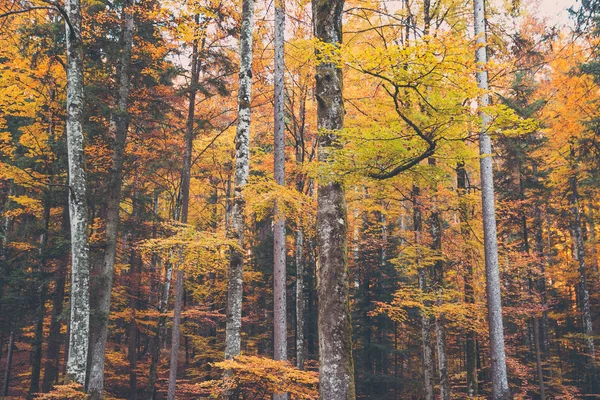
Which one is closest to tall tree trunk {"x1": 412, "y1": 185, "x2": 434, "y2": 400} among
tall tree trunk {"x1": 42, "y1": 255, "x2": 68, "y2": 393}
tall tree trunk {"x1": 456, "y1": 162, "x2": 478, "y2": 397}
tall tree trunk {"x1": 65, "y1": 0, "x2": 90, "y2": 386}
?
tall tree trunk {"x1": 456, "y1": 162, "x2": 478, "y2": 397}

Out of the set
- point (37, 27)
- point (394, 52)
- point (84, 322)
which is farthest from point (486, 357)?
point (37, 27)

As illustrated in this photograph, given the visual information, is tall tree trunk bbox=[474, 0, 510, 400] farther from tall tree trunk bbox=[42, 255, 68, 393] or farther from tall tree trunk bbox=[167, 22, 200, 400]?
tall tree trunk bbox=[42, 255, 68, 393]

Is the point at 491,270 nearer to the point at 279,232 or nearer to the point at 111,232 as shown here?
the point at 279,232

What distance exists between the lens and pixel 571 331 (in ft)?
71.4

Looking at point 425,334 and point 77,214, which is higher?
point 77,214

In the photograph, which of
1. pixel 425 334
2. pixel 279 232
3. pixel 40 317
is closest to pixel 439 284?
pixel 425 334

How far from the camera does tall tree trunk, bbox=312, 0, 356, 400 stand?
4.48m

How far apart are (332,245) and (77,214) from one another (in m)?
6.36

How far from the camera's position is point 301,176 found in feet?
48.9

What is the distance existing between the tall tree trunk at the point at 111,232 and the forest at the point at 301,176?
6 cm

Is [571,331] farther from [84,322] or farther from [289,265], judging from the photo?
[84,322]

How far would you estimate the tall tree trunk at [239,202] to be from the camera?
8.28m

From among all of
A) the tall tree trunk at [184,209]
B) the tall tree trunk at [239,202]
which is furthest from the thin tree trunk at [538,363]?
the tall tree trunk at [184,209]

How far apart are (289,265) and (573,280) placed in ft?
54.3
